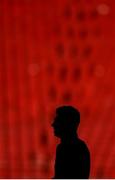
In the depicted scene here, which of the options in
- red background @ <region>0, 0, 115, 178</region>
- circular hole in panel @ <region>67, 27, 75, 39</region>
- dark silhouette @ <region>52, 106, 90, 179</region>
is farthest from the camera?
circular hole in panel @ <region>67, 27, 75, 39</region>

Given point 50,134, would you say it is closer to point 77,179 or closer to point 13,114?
point 13,114

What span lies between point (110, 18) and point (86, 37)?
242 millimetres

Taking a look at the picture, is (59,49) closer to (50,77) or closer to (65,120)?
(50,77)

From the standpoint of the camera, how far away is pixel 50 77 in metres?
4.73

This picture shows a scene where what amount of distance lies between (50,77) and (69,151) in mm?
2445

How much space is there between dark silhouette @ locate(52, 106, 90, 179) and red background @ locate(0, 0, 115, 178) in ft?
7.62

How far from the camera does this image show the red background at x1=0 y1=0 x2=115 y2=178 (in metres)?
4.66

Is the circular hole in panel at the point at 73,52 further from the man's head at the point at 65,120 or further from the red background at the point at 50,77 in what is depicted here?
the man's head at the point at 65,120

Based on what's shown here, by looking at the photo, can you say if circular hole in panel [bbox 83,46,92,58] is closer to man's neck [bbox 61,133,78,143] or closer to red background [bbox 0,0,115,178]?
red background [bbox 0,0,115,178]

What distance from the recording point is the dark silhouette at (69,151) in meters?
2.28

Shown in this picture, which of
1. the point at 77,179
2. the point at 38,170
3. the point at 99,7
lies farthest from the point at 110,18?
the point at 77,179

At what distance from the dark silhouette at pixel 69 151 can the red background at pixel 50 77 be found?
2.32m

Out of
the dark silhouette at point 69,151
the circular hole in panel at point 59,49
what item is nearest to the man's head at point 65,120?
the dark silhouette at point 69,151

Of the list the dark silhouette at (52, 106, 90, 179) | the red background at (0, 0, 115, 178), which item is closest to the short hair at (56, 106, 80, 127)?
the dark silhouette at (52, 106, 90, 179)
